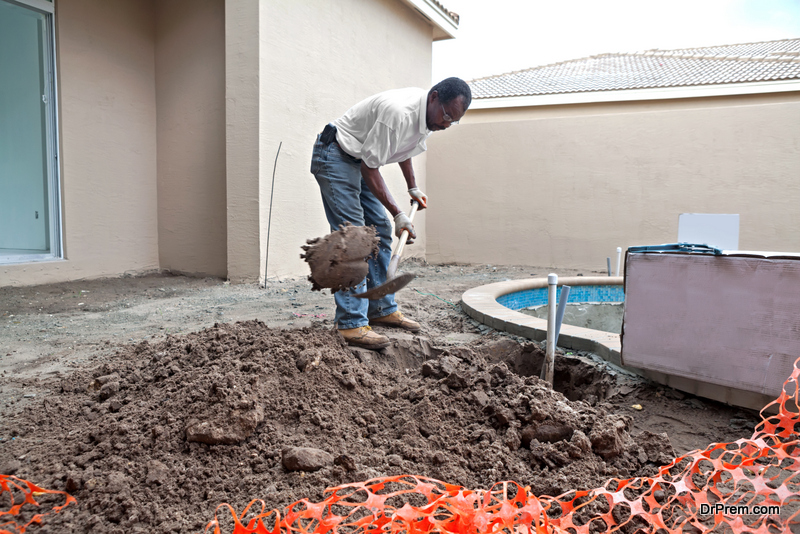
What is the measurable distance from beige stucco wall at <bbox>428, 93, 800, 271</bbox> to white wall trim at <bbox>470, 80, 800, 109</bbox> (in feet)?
0.70

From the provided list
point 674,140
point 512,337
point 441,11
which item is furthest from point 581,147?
point 512,337

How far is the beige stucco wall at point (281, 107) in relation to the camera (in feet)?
15.3

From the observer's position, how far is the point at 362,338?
8.17 ft

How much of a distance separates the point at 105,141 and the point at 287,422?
4.46m

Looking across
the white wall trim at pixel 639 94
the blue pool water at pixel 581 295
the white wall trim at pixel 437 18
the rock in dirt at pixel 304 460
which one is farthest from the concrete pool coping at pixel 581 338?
the white wall trim at pixel 639 94

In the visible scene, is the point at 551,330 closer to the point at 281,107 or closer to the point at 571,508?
the point at 571,508

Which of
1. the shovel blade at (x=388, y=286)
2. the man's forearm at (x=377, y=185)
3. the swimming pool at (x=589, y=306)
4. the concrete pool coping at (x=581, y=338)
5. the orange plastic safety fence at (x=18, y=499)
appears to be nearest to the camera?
the orange plastic safety fence at (x=18, y=499)

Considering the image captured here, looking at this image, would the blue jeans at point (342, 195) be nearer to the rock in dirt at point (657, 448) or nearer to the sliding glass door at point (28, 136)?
the rock in dirt at point (657, 448)

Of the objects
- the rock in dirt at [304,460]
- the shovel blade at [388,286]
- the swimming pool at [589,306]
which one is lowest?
the swimming pool at [589,306]

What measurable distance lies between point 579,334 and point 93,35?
5.08m

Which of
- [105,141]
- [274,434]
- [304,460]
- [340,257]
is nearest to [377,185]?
[340,257]

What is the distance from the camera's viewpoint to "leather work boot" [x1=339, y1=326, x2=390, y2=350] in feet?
8.16

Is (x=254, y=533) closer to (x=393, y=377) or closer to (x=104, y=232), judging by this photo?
(x=393, y=377)

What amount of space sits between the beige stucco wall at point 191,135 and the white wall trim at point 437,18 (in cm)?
320
